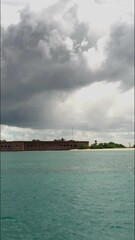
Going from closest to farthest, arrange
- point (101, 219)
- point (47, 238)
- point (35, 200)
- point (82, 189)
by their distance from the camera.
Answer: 1. point (47, 238)
2. point (101, 219)
3. point (35, 200)
4. point (82, 189)

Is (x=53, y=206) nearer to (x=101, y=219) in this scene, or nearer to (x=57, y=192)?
(x=101, y=219)

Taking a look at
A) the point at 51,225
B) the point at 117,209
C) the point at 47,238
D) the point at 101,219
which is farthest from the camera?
the point at 117,209

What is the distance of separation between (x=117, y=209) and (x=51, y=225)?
10865mm

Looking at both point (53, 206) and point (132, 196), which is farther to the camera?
point (132, 196)

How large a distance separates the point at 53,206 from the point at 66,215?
20.2ft

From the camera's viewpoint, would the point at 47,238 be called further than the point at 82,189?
No

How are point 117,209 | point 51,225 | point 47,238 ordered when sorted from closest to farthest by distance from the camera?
1. point 47,238
2. point 51,225
3. point 117,209

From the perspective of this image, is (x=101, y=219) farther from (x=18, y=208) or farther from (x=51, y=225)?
(x=18, y=208)

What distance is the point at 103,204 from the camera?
4753 cm

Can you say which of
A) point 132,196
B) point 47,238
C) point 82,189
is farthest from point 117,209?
point 82,189

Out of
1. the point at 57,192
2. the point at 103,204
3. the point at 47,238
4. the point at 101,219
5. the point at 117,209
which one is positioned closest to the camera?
the point at 47,238

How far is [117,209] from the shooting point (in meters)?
44.1

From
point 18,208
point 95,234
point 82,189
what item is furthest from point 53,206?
point 82,189

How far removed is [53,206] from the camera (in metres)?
46.6
